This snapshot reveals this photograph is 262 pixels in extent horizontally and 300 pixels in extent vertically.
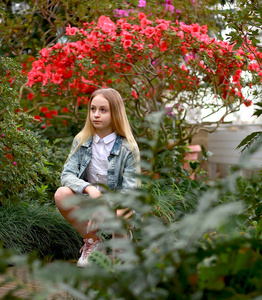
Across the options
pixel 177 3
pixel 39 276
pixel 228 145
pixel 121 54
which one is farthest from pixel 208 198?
pixel 228 145

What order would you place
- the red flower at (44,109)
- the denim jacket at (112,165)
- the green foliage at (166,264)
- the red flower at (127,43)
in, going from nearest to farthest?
the green foliage at (166,264)
the denim jacket at (112,165)
the red flower at (127,43)
the red flower at (44,109)

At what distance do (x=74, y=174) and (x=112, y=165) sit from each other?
0.88 ft

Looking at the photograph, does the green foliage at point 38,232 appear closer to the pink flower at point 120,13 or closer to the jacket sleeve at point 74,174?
the jacket sleeve at point 74,174

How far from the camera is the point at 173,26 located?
5.07 metres

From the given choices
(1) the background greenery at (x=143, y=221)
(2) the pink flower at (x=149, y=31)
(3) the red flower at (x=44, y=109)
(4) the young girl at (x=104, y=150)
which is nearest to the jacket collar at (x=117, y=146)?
(4) the young girl at (x=104, y=150)

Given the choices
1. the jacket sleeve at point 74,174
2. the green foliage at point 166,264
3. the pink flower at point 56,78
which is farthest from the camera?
the pink flower at point 56,78

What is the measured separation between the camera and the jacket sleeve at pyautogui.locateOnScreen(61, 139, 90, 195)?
3.16m

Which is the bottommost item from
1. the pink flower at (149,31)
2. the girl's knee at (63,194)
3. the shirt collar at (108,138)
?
the girl's knee at (63,194)

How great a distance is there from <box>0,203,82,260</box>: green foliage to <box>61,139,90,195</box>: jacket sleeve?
0.44 m

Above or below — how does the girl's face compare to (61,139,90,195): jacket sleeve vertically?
above

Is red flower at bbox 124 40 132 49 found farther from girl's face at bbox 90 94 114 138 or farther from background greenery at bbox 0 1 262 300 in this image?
girl's face at bbox 90 94 114 138

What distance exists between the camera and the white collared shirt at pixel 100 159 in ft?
11.1

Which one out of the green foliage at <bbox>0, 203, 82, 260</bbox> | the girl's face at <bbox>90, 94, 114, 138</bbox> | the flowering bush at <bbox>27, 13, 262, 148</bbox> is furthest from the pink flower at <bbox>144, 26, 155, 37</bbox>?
the green foliage at <bbox>0, 203, 82, 260</bbox>

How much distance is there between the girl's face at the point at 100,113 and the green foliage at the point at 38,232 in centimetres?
81
